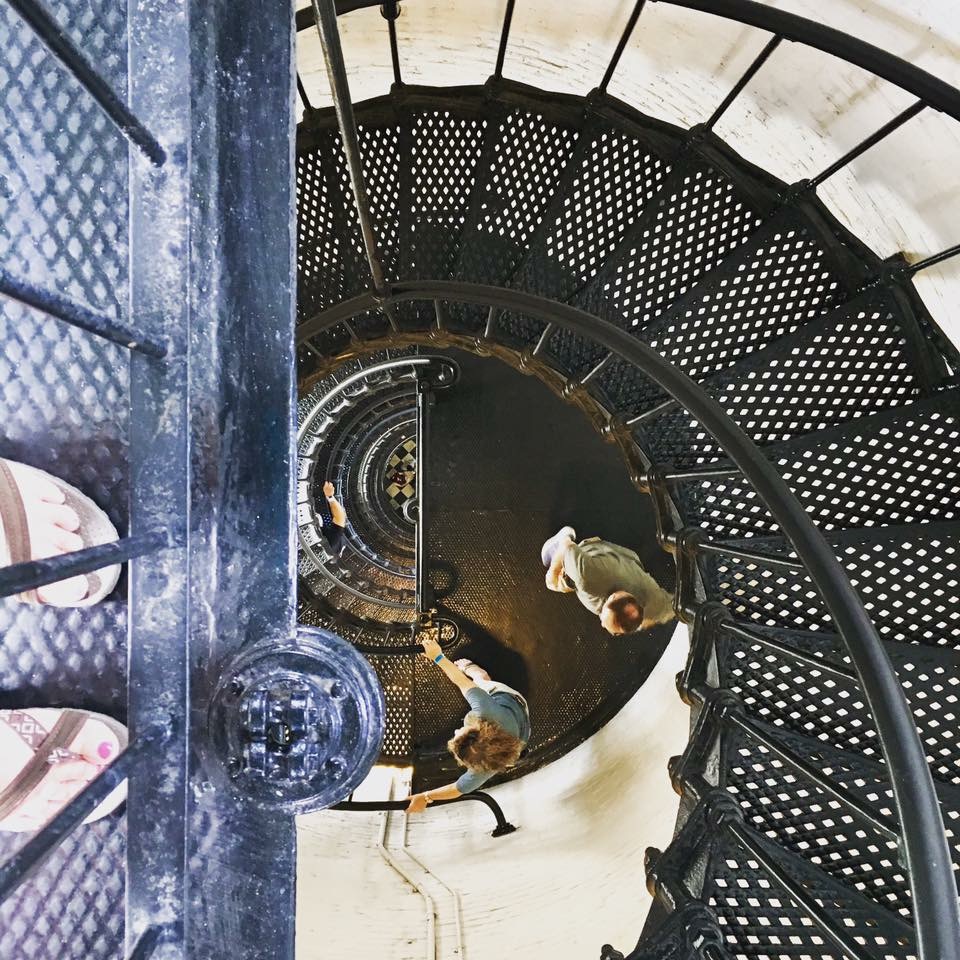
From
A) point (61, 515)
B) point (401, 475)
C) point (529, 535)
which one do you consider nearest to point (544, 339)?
point (61, 515)

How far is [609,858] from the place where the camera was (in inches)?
168

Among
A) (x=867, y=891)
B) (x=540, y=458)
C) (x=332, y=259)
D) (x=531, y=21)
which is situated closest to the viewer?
(x=867, y=891)

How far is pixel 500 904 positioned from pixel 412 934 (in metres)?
0.52

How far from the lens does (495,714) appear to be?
4746 mm

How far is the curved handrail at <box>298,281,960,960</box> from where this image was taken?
4.87 ft

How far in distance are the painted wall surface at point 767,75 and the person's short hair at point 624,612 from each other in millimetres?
2237

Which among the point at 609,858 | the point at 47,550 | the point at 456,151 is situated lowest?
the point at 609,858

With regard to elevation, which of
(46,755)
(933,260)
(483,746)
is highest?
(933,260)

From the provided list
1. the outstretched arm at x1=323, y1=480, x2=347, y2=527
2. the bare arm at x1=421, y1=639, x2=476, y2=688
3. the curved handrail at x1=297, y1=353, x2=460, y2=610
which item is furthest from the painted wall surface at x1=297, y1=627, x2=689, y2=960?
the outstretched arm at x1=323, y1=480, x2=347, y2=527

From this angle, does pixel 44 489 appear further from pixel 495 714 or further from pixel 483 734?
pixel 495 714

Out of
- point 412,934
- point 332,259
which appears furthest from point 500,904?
point 332,259

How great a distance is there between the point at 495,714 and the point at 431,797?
827 millimetres

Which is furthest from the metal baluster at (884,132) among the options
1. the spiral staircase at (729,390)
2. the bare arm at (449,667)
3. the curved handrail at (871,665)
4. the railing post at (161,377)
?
the bare arm at (449,667)

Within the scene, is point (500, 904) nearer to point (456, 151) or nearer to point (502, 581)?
point (502, 581)
